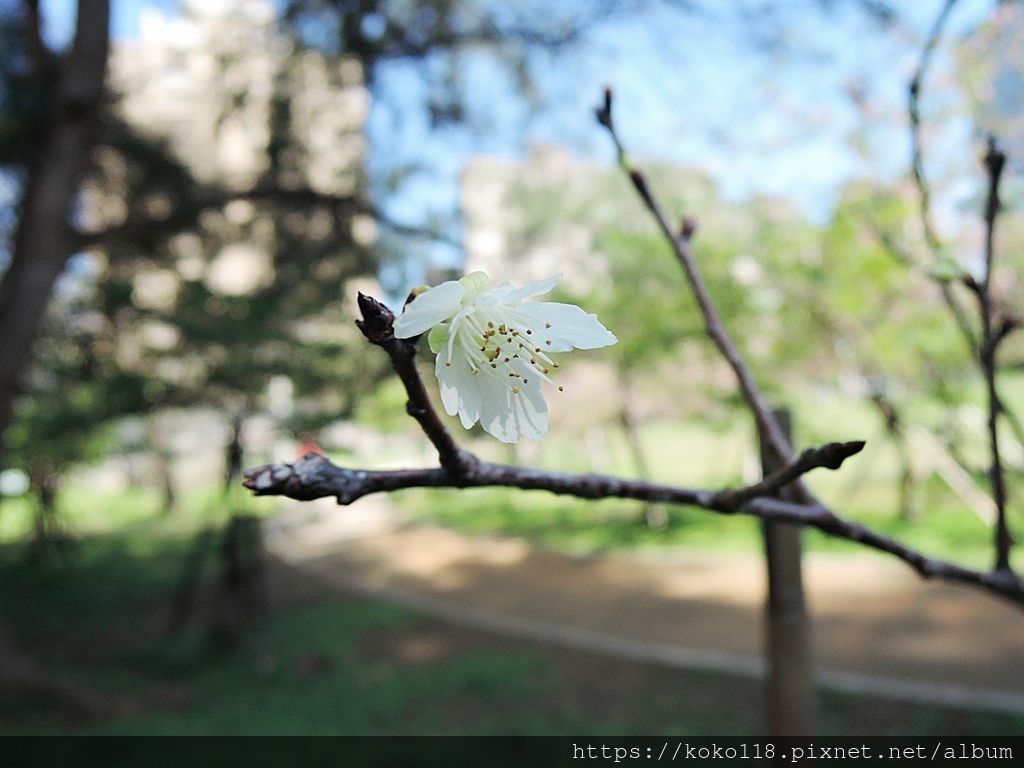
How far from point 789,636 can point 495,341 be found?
1.60 m

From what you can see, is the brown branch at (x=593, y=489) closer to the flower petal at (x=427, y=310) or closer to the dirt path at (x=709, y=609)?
the flower petal at (x=427, y=310)

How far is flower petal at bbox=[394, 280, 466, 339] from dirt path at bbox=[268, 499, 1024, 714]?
2.95 m

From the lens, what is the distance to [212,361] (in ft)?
17.1

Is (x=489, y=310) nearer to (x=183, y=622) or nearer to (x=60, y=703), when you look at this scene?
(x=60, y=703)

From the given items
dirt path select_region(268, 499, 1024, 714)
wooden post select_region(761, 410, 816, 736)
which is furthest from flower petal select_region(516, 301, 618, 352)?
dirt path select_region(268, 499, 1024, 714)

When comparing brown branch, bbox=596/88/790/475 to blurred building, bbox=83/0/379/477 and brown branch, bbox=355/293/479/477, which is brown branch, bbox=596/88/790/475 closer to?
brown branch, bbox=355/293/479/477

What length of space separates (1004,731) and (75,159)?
5007 millimetres

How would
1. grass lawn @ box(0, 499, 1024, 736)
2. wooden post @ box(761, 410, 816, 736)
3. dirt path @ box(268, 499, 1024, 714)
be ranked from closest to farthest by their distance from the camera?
1. wooden post @ box(761, 410, 816, 736)
2. grass lawn @ box(0, 499, 1024, 736)
3. dirt path @ box(268, 499, 1024, 714)

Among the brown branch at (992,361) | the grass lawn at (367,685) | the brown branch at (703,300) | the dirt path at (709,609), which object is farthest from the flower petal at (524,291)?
the dirt path at (709,609)

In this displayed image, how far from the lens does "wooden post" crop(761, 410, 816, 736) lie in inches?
72.1

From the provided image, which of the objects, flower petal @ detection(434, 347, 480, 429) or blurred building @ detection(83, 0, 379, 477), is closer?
flower petal @ detection(434, 347, 480, 429)

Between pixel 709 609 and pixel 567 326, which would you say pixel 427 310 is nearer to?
pixel 567 326

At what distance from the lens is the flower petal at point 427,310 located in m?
0.51

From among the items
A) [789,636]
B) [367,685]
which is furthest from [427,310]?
[367,685]
